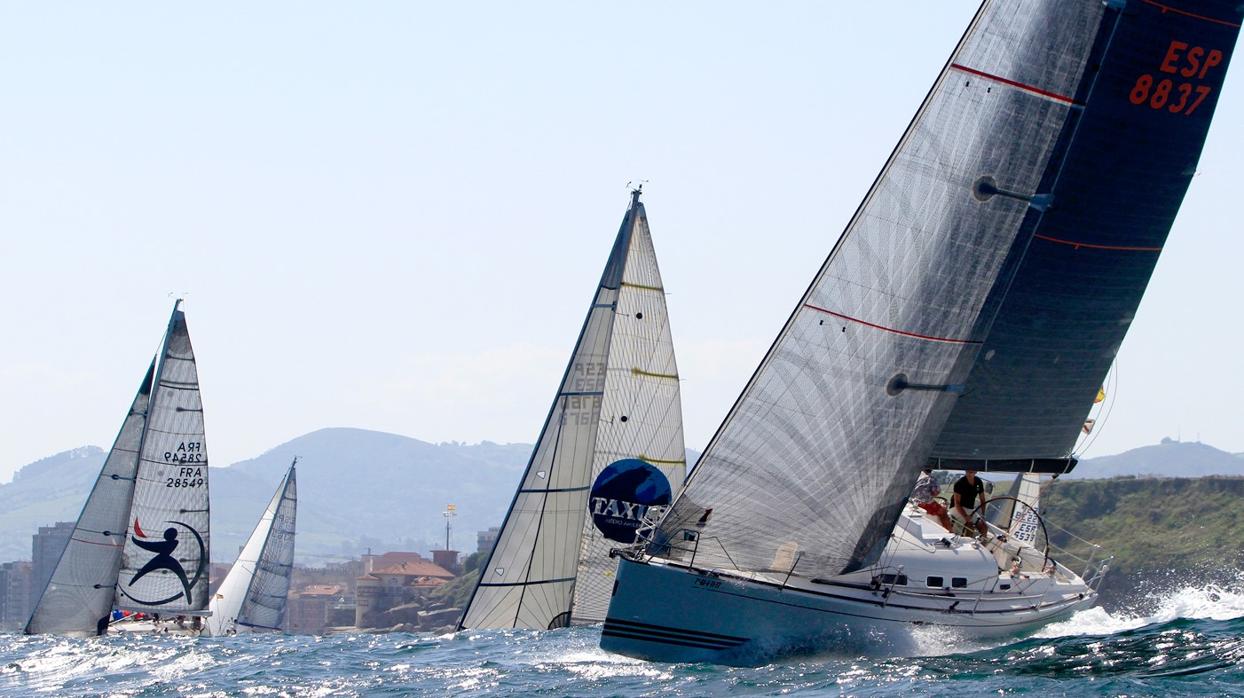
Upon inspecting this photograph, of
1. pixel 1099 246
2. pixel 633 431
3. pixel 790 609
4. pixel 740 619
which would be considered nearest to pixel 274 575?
pixel 633 431

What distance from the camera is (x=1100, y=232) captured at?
24438 millimetres

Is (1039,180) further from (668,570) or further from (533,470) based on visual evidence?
(533,470)

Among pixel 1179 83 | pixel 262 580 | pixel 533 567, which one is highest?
pixel 1179 83

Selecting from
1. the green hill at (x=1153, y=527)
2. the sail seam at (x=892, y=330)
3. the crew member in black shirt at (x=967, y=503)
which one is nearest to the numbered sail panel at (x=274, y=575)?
the crew member in black shirt at (x=967, y=503)

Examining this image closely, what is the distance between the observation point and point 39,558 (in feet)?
637

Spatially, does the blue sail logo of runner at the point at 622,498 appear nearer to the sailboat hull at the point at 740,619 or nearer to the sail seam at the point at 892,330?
the sailboat hull at the point at 740,619

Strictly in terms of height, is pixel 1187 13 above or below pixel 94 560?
above

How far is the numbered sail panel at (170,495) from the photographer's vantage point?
45500 millimetres

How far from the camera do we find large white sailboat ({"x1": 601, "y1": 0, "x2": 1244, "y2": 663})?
22.1 m

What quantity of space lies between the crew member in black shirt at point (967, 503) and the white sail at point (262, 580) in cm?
3190

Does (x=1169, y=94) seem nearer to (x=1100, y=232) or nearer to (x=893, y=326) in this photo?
(x=1100, y=232)

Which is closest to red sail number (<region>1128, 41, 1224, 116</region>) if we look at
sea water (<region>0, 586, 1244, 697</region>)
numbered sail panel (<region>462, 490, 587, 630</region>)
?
sea water (<region>0, 586, 1244, 697</region>)

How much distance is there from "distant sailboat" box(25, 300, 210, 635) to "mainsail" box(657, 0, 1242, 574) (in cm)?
2657

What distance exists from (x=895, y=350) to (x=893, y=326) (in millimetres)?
340
